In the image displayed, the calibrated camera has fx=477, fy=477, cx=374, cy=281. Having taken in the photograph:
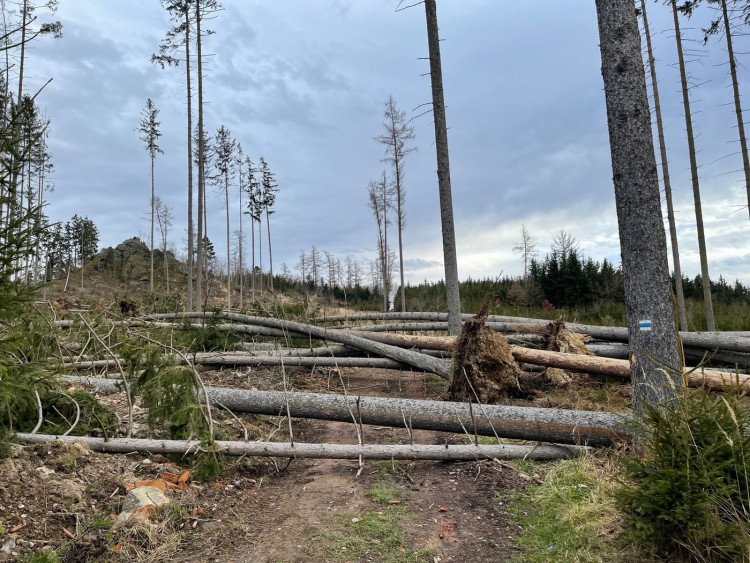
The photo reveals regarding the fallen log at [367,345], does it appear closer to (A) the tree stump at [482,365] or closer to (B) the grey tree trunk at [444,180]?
(A) the tree stump at [482,365]

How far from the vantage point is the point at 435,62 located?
35.9 ft

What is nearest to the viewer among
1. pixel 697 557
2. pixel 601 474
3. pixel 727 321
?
pixel 697 557

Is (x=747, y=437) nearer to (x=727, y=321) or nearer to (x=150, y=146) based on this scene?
(x=727, y=321)

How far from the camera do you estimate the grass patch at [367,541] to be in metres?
3.34

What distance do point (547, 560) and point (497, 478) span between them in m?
1.52

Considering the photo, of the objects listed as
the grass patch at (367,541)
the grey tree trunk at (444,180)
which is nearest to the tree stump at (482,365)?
the grey tree trunk at (444,180)

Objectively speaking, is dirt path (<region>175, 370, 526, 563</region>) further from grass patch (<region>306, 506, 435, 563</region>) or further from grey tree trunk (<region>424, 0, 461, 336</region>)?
grey tree trunk (<region>424, 0, 461, 336</region>)

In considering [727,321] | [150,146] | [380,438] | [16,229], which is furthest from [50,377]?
[150,146]

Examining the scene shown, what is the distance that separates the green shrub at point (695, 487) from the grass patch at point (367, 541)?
58.2 inches

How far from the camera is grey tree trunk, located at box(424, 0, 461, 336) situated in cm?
1064

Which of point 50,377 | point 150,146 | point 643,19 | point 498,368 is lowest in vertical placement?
point 498,368

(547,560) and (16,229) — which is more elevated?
(16,229)

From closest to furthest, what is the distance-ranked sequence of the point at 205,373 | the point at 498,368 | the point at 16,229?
1. the point at 16,229
2. the point at 498,368
3. the point at 205,373

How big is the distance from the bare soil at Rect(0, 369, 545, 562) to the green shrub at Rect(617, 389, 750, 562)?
105 cm
